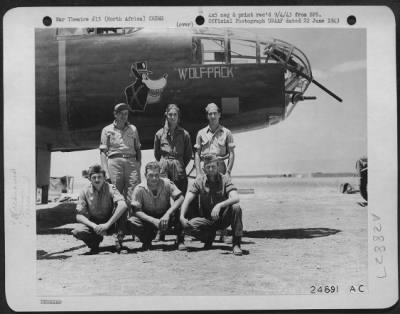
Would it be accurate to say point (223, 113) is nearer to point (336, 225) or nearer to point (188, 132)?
point (188, 132)

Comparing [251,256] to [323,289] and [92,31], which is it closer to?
[323,289]

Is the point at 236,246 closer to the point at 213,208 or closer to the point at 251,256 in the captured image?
the point at 251,256

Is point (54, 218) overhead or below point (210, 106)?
below

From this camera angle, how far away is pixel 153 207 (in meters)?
4.04

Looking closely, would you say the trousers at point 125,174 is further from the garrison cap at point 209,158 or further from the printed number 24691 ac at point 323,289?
the printed number 24691 ac at point 323,289

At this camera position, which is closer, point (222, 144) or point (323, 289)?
point (323, 289)

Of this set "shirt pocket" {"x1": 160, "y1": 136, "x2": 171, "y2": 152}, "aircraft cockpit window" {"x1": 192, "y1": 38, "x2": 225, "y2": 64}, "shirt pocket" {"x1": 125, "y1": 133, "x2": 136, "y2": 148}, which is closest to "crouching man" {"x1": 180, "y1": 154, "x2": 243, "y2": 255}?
"shirt pocket" {"x1": 160, "y1": 136, "x2": 171, "y2": 152}

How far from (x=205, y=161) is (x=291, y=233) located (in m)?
0.84

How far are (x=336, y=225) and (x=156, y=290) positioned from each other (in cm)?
139

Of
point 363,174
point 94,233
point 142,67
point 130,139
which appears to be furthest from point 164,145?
point 363,174

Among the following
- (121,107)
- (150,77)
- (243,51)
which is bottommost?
(121,107)

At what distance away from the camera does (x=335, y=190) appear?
13.3ft

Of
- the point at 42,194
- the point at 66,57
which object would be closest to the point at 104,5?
the point at 66,57

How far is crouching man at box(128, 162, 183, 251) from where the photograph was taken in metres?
4.02
